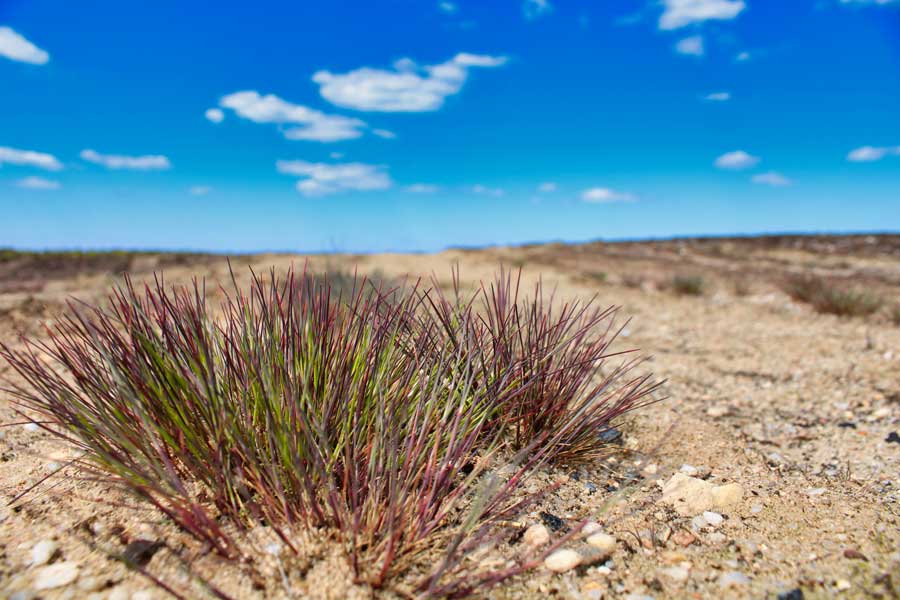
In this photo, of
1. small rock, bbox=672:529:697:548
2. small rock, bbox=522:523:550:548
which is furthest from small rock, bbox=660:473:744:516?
small rock, bbox=522:523:550:548

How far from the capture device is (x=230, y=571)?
150cm

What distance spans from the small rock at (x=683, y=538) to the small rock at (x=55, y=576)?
165 cm

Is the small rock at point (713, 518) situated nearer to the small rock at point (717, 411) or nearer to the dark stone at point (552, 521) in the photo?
the dark stone at point (552, 521)

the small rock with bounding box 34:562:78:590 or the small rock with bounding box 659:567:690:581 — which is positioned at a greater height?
the small rock with bounding box 34:562:78:590

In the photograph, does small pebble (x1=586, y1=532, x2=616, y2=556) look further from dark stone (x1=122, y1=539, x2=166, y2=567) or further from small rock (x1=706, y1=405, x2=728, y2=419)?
small rock (x1=706, y1=405, x2=728, y2=419)

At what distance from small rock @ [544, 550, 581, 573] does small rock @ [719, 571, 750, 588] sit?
1.22 feet

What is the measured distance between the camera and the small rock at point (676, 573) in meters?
1.61

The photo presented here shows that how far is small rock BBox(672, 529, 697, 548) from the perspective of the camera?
1790 millimetres

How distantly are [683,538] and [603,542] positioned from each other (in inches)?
10.5

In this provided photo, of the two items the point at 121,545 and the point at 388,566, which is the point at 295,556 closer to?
the point at 388,566

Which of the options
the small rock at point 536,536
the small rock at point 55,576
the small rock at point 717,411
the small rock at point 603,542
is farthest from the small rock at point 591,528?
the small rock at point 717,411

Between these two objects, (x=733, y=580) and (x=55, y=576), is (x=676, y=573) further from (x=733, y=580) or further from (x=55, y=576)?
(x=55, y=576)

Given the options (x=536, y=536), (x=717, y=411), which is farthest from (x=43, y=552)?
(x=717, y=411)


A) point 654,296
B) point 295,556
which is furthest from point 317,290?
point 654,296
